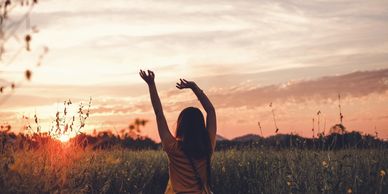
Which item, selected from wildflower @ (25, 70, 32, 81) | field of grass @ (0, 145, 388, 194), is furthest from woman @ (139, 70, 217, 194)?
field of grass @ (0, 145, 388, 194)

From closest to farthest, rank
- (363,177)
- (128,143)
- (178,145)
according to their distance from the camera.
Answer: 1. (178,145)
2. (363,177)
3. (128,143)

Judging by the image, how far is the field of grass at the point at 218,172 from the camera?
26.8ft

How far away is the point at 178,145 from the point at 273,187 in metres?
5.61

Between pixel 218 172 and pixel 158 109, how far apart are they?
7677mm

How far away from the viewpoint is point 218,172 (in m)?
13.6

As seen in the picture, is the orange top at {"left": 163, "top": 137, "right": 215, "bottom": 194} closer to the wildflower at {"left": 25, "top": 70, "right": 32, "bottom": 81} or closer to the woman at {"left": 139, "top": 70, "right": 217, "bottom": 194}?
the woman at {"left": 139, "top": 70, "right": 217, "bottom": 194}

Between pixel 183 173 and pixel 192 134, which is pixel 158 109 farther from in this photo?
pixel 183 173

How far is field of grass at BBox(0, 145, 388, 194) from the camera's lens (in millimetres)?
8170

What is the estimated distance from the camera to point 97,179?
1161 cm

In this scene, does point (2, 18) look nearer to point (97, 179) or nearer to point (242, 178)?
point (97, 179)

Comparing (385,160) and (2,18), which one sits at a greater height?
(2,18)

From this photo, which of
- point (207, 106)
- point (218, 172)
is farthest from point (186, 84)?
point (218, 172)

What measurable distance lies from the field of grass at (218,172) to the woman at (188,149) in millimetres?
2493

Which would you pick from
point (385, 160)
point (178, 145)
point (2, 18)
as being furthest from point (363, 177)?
point (2, 18)
